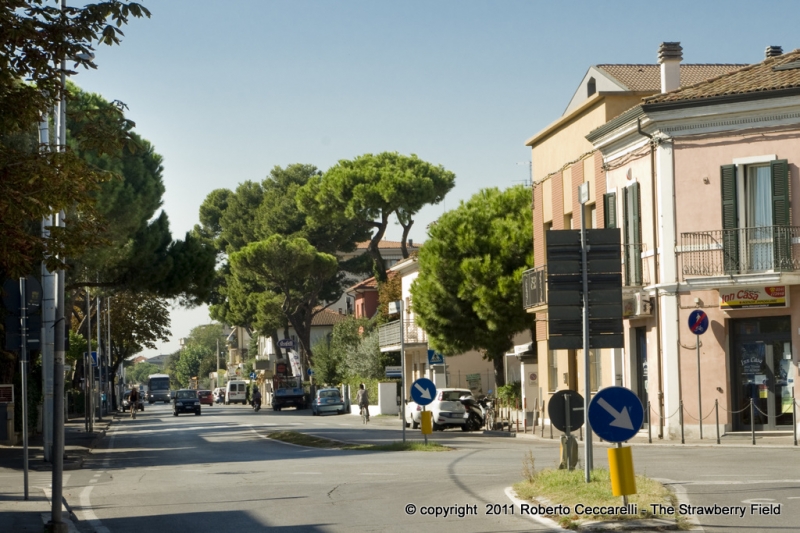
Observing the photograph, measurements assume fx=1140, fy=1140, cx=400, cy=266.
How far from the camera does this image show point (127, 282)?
3912 cm

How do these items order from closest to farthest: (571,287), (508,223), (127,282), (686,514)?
1. (686,514)
2. (571,287)
3. (127,282)
4. (508,223)

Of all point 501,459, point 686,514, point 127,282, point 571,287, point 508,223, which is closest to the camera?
point 686,514

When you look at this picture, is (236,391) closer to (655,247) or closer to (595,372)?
(595,372)

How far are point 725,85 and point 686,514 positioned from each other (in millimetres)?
19619

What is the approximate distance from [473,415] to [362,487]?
2311 cm

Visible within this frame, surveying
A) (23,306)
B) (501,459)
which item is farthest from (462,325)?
(23,306)

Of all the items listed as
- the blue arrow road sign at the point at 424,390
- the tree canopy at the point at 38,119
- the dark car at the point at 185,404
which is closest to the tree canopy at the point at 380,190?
the dark car at the point at 185,404

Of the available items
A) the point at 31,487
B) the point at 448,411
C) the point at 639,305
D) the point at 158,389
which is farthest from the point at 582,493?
the point at 158,389

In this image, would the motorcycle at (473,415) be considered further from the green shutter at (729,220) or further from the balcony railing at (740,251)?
the green shutter at (729,220)

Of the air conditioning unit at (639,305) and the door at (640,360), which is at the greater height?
the air conditioning unit at (639,305)

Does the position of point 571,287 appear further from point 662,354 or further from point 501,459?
point 662,354

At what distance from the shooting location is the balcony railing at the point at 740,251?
27.2 m

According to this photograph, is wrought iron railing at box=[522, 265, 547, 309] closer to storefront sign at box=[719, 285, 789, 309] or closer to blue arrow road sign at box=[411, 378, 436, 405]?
storefront sign at box=[719, 285, 789, 309]

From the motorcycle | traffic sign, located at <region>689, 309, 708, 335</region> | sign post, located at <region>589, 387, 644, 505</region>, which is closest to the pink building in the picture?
traffic sign, located at <region>689, 309, 708, 335</region>
